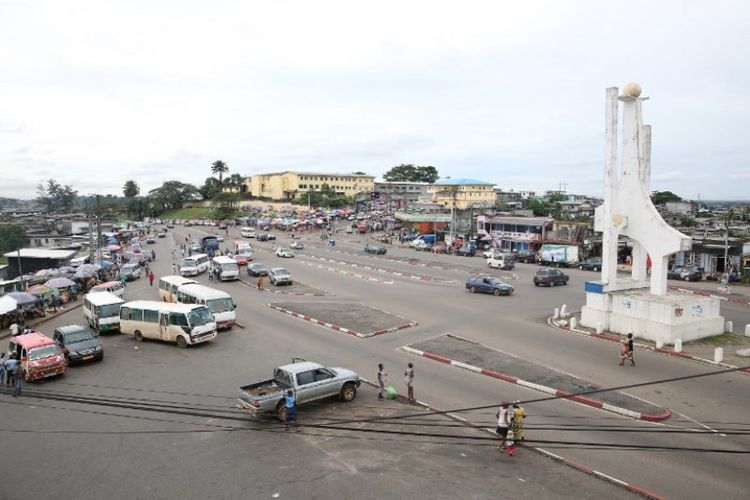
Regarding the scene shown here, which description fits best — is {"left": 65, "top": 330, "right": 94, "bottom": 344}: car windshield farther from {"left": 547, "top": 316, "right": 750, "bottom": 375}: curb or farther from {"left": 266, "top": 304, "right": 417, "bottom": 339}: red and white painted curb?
{"left": 547, "top": 316, "right": 750, "bottom": 375}: curb

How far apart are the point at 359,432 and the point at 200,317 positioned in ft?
37.5

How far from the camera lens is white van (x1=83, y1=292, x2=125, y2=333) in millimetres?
24906

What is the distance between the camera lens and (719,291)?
34.5 m

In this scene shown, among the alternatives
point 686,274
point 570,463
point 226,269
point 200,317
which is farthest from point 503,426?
point 686,274

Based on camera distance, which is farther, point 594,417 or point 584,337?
point 584,337

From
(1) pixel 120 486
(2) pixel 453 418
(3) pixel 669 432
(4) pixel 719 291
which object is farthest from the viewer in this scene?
(4) pixel 719 291

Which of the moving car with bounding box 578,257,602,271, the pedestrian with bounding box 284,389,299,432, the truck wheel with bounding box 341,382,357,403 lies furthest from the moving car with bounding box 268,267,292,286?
the moving car with bounding box 578,257,602,271

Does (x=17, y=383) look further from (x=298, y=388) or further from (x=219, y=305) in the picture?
(x=298, y=388)

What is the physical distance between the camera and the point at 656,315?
22.0 meters

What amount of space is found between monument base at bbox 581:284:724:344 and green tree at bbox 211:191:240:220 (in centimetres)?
11558

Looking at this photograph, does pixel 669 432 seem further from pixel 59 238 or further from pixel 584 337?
pixel 59 238

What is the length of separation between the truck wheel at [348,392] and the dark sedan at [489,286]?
64.0ft

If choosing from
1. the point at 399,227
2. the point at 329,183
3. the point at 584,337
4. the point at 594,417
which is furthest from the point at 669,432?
the point at 329,183

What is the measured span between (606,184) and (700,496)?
16.4m
